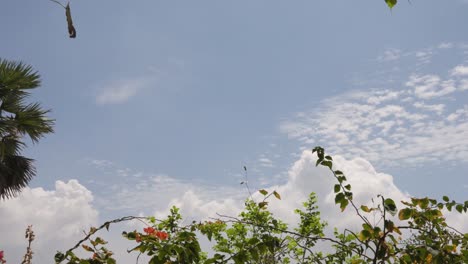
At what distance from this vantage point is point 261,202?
297 cm

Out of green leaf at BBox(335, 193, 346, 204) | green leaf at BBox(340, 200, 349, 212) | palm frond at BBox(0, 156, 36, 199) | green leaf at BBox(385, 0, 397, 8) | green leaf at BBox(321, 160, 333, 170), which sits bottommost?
green leaf at BBox(385, 0, 397, 8)

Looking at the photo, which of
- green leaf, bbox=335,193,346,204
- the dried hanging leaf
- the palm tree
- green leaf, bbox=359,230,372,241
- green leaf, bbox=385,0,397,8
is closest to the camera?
green leaf, bbox=385,0,397,8

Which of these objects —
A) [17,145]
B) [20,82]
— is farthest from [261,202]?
[20,82]

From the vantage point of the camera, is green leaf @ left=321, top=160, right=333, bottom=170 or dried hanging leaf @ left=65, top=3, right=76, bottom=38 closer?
dried hanging leaf @ left=65, top=3, right=76, bottom=38

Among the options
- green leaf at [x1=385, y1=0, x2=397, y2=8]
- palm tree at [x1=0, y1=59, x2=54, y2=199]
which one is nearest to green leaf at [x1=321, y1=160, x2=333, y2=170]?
green leaf at [x1=385, y1=0, x2=397, y2=8]

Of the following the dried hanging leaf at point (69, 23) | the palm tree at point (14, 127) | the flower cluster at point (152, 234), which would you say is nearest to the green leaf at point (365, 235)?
Result: the flower cluster at point (152, 234)

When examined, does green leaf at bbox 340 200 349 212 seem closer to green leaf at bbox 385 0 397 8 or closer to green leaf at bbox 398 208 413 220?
green leaf at bbox 398 208 413 220

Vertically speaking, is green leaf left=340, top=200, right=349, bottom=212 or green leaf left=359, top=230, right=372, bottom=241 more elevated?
green leaf left=340, top=200, right=349, bottom=212

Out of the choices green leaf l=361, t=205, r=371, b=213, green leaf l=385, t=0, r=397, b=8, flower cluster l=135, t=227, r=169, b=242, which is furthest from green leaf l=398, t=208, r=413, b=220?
green leaf l=385, t=0, r=397, b=8

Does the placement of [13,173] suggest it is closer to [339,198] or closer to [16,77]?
[16,77]

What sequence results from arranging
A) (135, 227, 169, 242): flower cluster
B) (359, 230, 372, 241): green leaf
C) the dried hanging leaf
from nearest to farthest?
the dried hanging leaf < (359, 230, 372, 241): green leaf < (135, 227, 169, 242): flower cluster

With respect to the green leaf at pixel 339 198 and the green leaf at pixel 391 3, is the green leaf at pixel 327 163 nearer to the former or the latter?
the green leaf at pixel 339 198

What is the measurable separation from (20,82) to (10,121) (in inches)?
62.4

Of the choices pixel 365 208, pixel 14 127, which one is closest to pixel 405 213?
pixel 365 208
